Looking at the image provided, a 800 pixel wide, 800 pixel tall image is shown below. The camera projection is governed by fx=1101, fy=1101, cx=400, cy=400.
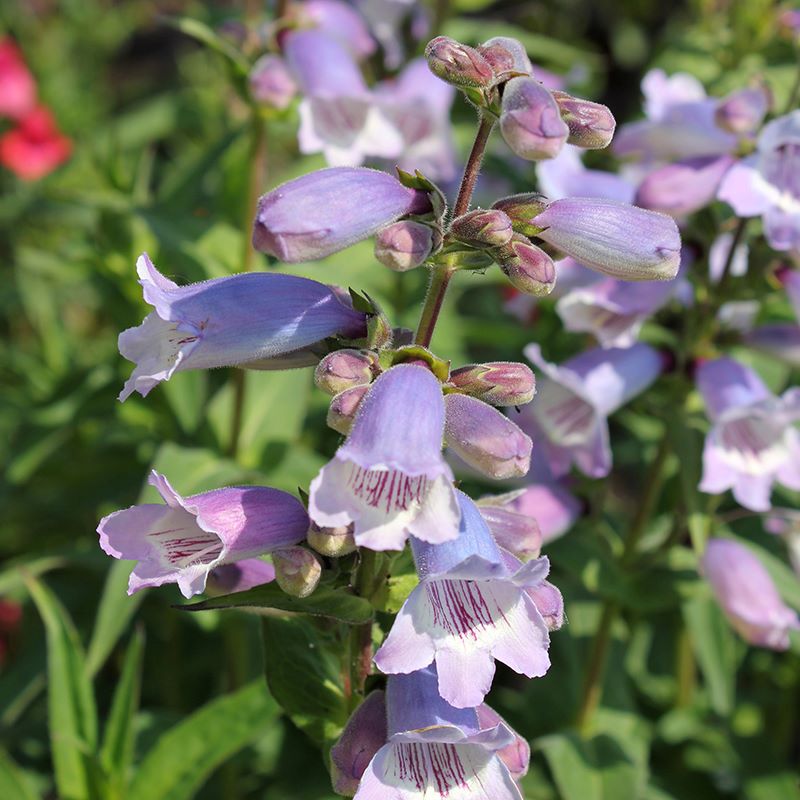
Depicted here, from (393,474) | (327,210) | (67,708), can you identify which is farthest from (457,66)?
(67,708)

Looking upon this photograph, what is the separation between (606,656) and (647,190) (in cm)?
140

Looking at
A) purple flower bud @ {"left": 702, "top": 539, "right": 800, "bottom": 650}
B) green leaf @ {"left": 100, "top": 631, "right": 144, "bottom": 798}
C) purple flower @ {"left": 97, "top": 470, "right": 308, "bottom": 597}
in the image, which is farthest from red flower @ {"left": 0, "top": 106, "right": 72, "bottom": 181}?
purple flower @ {"left": 97, "top": 470, "right": 308, "bottom": 597}

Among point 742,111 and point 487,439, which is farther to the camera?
point 742,111

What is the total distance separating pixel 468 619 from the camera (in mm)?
1704

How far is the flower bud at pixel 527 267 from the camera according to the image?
A: 1.72 meters

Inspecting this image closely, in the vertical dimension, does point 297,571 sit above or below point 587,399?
above

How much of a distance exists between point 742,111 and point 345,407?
1.59 m

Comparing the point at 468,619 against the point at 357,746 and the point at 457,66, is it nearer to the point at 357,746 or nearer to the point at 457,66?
the point at 357,746

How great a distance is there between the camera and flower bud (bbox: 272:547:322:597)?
1.74 meters

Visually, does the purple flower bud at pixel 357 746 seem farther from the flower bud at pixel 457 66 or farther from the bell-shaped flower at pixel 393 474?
the flower bud at pixel 457 66

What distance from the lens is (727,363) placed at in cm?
281

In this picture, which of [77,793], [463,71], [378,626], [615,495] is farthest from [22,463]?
[615,495]

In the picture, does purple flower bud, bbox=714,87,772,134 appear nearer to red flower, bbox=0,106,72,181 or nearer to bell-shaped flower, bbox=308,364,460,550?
bell-shaped flower, bbox=308,364,460,550

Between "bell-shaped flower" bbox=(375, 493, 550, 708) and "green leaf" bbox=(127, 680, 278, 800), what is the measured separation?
3.16 ft
